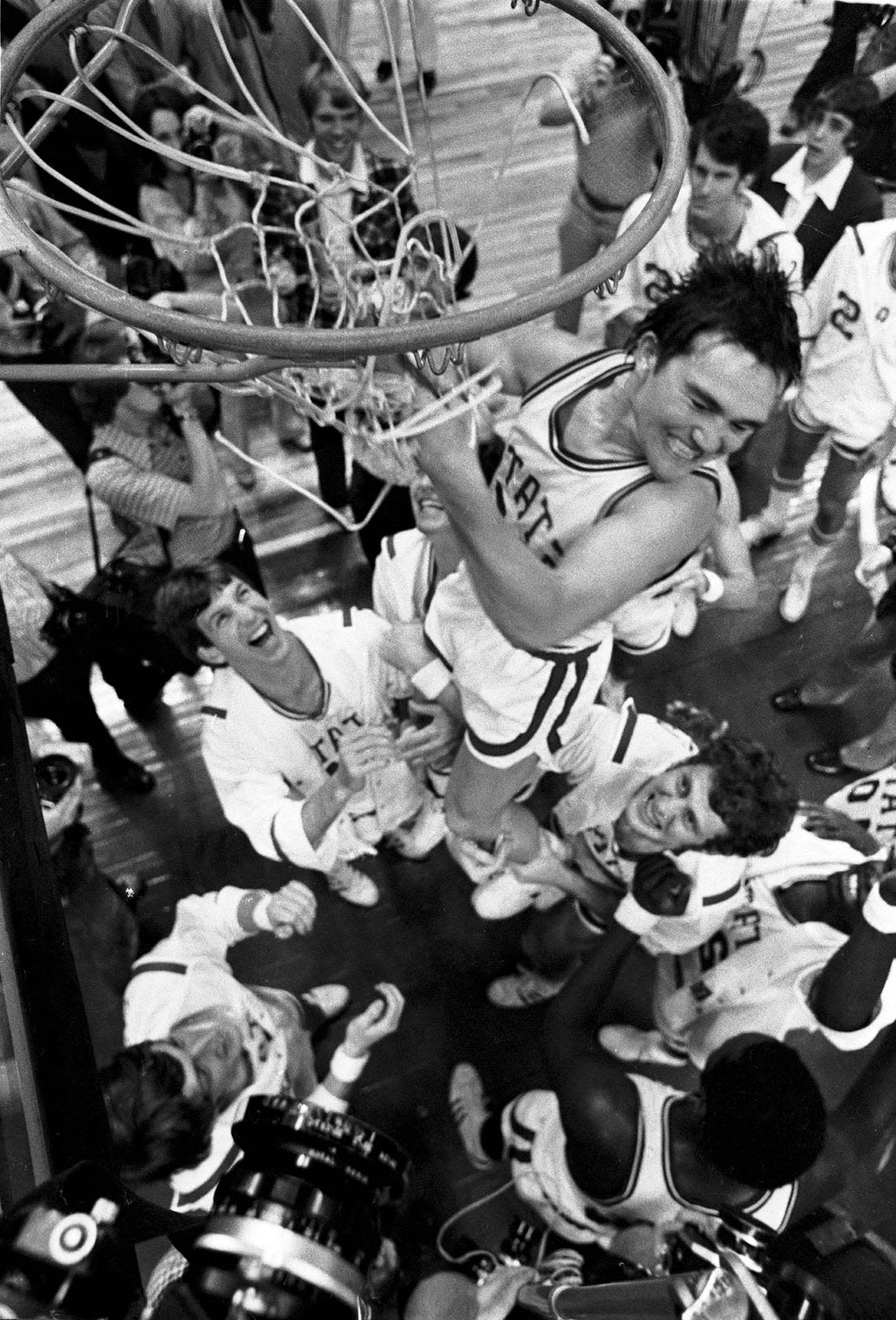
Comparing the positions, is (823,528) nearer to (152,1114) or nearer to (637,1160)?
(637,1160)

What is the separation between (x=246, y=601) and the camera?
195 centimetres

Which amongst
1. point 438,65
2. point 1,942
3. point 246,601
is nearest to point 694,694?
point 246,601

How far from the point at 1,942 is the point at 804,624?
2268 mm

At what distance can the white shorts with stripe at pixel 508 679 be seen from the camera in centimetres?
190

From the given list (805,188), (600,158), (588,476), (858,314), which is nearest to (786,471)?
(858,314)

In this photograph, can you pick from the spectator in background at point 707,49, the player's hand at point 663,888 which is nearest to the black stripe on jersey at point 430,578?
the player's hand at point 663,888

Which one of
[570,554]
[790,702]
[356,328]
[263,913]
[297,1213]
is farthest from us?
[790,702]

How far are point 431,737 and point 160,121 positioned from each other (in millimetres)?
1853

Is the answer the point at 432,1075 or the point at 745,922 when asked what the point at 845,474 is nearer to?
the point at 745,922

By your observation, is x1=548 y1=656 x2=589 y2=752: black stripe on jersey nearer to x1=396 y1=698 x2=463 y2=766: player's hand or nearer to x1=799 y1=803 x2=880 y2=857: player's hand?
x1=396 y1=698 x2=463 y2=766: player's hand

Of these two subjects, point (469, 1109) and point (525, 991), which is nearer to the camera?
point (469, 1109)

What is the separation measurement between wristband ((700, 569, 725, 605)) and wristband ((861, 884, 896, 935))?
2.56 ft

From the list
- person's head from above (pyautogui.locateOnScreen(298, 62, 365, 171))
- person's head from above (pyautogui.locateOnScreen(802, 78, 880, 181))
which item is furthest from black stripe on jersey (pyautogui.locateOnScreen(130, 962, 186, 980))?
person's head from above (pyautogui.locateOnScreen(802, 78, 880, 181))

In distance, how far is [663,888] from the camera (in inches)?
75.6
